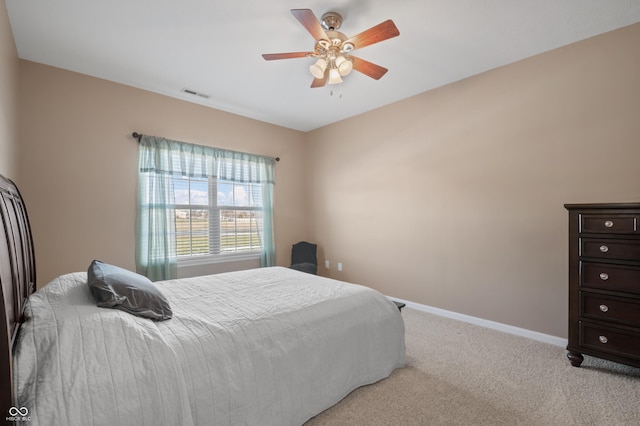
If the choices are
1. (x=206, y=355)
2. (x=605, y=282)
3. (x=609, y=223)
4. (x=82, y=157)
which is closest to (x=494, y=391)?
(x=605, y=282)

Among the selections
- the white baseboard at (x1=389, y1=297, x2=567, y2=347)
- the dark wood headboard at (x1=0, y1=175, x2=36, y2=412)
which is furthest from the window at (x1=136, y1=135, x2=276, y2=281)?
the white baseboard at (x1=389, y1=297, x2=567, y2=347)

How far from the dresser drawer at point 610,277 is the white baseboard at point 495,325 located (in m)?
0.77

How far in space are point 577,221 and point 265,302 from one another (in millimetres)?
2400

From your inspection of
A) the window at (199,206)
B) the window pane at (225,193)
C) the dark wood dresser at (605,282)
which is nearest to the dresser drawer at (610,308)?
the dark wood dresser at (605,282)

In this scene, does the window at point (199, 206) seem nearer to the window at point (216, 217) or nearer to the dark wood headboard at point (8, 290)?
the window at point (216, 217)

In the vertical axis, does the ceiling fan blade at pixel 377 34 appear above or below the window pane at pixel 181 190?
above

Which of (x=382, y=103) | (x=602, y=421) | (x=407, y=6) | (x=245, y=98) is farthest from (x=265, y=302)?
(x=382, y=103)

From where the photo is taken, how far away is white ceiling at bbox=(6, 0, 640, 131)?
81.3 inches

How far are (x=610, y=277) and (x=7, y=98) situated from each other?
4.66 metres

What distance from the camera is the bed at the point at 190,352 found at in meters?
0.99

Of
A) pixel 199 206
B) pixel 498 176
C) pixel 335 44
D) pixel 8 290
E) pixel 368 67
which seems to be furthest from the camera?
pixel 199 206

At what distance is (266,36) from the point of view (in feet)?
7.86

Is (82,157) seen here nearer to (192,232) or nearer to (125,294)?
(192,232)

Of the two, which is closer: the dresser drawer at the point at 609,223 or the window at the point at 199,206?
the dresser drawer at the point at 609,223
